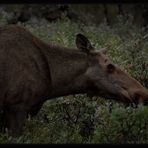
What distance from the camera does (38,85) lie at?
11336 millimetres

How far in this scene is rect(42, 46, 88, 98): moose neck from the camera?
11.9 meters

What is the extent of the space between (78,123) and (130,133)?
184 cm

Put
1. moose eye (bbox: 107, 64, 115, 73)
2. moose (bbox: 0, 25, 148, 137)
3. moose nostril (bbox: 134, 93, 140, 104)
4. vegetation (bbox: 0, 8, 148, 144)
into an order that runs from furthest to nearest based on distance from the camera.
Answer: moose eye (bbox: 107, 64, 115, 73), moose nostril (bbox: 134, 93, 140, 104), moose (bbox: 0, 25, 148, 137), vegetation (bbox: 0, 8, 148, 144)

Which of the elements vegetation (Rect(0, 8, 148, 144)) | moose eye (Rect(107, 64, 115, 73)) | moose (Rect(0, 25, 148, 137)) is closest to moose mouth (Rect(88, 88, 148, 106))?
moose (Rect(0, 25, 148, 137))

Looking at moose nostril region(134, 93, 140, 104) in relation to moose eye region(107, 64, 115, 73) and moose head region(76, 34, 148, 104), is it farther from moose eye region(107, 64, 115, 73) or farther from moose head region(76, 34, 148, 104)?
moose eye region(107, 64, 115, 73)

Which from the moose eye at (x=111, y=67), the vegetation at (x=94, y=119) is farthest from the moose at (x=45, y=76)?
the vegetation at (x=94, y=119)

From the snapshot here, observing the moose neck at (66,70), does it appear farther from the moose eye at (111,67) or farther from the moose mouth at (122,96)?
the moose eye at (111,67)

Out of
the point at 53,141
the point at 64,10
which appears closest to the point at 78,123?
the point at 53,141

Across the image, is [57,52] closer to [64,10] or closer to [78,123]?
[78,123]

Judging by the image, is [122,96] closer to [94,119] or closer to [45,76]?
[94,119]

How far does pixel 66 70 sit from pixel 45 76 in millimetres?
547

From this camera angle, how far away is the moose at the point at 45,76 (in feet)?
36.6

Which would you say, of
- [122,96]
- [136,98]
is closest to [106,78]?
[122,96]

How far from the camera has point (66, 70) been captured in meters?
12.0
